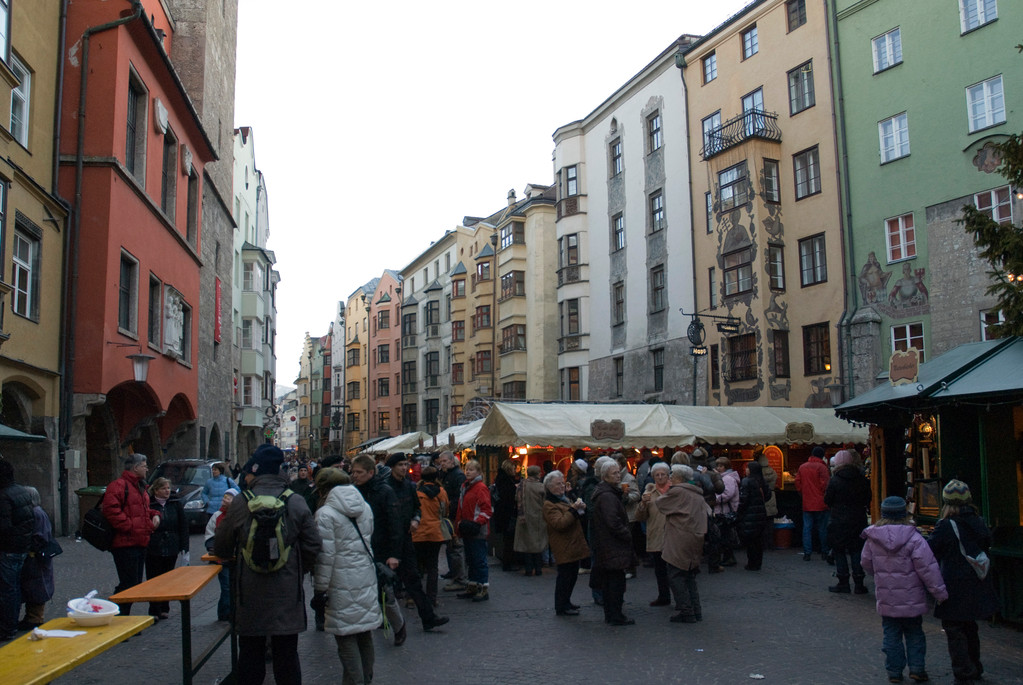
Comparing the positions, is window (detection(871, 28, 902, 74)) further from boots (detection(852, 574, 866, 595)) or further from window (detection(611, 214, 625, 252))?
boots (detection(852, 574, 866, 595))

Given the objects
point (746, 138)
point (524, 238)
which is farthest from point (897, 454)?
point (524, 238)

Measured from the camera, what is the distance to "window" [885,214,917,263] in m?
24.0

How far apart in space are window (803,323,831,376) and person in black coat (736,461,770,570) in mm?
12904

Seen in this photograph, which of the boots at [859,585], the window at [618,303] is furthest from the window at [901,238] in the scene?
the boots at [859,585]

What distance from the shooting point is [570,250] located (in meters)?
40.0

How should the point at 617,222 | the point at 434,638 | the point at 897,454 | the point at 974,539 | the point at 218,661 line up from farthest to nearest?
the point at 617,222, the point at 897,454, the point at 434,638, the point at 218,661, the point at 974,539

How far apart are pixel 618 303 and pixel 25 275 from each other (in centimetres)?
2435

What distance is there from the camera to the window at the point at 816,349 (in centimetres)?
2639

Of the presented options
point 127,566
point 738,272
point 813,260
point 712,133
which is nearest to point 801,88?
point 712,133

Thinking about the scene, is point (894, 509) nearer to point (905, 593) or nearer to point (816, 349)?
point (905, 593)

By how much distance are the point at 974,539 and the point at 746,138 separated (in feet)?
74.1

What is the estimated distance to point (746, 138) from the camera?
28.0 m

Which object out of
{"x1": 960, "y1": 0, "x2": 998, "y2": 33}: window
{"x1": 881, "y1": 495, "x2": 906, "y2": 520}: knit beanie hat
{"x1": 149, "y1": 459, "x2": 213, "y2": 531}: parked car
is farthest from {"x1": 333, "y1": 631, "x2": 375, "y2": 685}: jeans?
{"x1": 960, "y1": 0, "x2": 998, "y2": 33}: window

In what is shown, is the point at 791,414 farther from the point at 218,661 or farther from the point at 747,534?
the point at 218,661
